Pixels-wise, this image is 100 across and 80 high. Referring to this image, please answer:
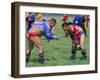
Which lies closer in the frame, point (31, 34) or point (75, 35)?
point (31, 34)

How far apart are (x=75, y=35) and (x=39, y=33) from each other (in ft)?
1.14

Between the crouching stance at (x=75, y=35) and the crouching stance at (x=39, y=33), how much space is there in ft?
0.53

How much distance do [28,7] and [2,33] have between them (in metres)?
0.30

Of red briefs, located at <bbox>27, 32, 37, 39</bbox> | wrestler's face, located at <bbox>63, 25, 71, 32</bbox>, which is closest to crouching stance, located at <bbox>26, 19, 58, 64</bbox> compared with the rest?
red briefs, located at <bbox>27, 32, 37, 39</bbox>

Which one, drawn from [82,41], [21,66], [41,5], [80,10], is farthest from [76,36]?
[21,66]

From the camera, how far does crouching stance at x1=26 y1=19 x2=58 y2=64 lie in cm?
206

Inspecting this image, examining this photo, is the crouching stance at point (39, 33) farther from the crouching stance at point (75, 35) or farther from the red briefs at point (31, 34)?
the crouching stance at point (75, 35)

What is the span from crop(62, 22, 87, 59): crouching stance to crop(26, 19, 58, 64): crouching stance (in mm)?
162

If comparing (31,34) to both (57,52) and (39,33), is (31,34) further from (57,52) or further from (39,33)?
(57,52)

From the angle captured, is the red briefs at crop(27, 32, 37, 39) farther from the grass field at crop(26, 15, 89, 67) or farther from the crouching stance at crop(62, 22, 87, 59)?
the crouching stance at crop(62, 22, 87, 59)

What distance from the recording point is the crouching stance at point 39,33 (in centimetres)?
206

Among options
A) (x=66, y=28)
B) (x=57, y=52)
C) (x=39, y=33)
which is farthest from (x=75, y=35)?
(x=39, y=33)

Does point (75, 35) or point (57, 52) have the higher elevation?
point (75, 35)

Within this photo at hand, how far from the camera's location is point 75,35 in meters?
2.23
